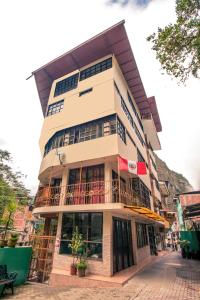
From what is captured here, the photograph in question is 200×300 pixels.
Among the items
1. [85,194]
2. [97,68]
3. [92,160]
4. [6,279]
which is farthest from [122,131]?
[6,279]

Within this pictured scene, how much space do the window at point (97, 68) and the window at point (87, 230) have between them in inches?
468

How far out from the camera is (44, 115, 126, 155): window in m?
12.8

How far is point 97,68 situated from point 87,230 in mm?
13443

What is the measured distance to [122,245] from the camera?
12.4 meters

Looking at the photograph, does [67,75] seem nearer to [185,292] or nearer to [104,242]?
[104,242]

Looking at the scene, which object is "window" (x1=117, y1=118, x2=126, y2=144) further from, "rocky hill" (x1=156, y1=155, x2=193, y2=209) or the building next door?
"rocky hill" (x1=156, y1=155, x2=193, y2=209)

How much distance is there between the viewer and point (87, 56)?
55.2 ft

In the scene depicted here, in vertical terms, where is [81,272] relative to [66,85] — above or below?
below

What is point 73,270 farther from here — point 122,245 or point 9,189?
point 9,189

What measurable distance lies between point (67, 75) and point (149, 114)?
42.3 ft

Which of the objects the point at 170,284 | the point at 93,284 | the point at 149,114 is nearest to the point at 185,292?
the point at 170,284

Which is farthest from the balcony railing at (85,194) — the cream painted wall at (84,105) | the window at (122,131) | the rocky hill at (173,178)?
the rocky hill at (173,178)

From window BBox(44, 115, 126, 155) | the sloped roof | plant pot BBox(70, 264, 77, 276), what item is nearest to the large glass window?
window BBox(44, 115, 126, 155)

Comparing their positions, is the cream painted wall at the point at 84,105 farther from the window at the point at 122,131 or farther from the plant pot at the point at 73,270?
the plant pot at the point at 73,270
